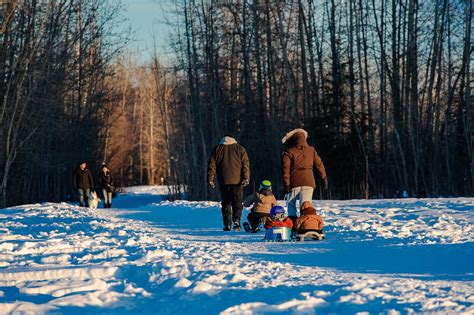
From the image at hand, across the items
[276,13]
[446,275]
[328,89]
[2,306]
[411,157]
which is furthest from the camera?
[276,13]

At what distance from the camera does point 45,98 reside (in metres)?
31.0

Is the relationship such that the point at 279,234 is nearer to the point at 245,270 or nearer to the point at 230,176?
the point at 230,176

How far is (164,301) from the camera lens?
595 cm

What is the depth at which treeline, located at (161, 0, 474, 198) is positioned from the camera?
3059 centimetres

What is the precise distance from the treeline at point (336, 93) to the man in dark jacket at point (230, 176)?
15846 millimetres

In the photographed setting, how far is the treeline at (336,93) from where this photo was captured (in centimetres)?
3059

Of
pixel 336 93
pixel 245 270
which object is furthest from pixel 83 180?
pixel 245 270

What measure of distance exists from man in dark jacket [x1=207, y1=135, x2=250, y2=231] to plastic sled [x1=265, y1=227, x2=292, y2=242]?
8.34ft

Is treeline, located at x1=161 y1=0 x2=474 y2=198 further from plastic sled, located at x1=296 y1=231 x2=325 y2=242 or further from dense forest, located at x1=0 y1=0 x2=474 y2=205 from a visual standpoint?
plastic sled, located at x1=296 y1=231 x2=325 y2=242

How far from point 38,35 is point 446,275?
71.0 feet

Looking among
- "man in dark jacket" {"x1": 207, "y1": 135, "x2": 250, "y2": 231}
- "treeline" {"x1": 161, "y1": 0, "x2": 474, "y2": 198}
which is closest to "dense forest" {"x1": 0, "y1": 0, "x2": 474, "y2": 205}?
"treeline" {"x1": 161, "y1": 0, "x2": 474, "y2": 198}

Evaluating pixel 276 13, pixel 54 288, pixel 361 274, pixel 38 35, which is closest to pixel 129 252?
pixel 54 288

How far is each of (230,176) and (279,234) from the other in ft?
10.0

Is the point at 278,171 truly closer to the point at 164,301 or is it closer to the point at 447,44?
the point at 447,44
